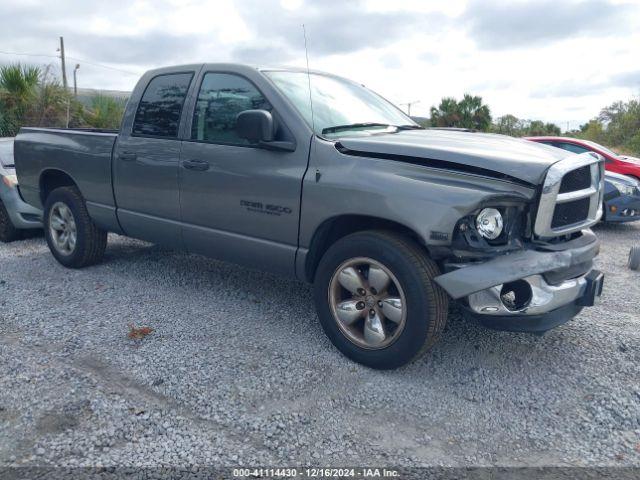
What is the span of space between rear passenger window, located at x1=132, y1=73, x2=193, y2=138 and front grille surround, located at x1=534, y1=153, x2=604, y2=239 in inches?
117

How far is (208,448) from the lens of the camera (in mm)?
2906

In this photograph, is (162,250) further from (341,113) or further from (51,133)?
(341,113)

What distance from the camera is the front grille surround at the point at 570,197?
10.8 ft

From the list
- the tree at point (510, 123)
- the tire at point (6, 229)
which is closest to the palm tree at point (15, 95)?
the tire at point (6, 229)

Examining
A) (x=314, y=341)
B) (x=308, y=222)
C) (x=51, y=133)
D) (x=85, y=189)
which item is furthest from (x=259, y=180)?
(x=51, y=133)

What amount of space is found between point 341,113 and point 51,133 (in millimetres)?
3384

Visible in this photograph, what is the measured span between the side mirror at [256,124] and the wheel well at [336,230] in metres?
0.73

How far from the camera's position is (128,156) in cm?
514

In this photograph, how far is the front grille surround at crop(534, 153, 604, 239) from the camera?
10.8 feet

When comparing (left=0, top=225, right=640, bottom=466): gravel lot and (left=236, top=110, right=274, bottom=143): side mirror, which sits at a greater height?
(left=236, top=110, right=274, bottom=143): side mirror

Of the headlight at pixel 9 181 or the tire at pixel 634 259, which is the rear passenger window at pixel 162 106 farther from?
the tire at pixel 634 259

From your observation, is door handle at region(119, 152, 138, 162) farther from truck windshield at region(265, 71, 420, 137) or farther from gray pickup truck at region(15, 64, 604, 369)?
truck windshield at region(265, 71, 420, 137)

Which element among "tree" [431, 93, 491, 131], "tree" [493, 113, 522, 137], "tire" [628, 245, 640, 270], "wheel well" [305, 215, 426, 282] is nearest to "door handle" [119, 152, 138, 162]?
"wheel well" [305, 215, 426, 282]

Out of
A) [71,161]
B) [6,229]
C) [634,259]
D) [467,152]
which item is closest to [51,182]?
[71,161]
